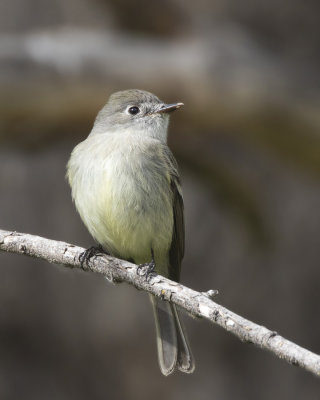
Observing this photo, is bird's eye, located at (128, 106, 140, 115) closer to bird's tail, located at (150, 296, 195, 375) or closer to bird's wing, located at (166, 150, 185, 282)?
bird's wing, located at (166, 150, 185, 282)

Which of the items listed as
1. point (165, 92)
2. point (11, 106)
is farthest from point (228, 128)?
point (11, 106)

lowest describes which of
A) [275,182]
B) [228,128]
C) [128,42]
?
[275,182]

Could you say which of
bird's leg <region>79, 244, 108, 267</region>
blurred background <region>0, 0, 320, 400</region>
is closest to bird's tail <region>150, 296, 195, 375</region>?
bird's leg <region>79, 244, 108, 267</region>

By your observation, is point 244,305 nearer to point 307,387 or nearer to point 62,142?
point 307,387

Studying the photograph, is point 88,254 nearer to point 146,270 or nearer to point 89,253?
point 89,253

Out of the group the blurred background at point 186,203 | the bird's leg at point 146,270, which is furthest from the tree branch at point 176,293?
the blurred background at point 186,203

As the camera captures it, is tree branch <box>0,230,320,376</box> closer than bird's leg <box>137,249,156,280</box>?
Yes

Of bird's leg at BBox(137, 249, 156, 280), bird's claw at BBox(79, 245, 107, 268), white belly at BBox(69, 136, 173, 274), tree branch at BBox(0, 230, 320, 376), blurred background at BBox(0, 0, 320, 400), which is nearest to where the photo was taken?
tree branch at BBox(0, 230, 320, 376)

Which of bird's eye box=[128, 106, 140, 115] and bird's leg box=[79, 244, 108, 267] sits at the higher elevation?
bird's eye box=[128, 106, 140, 115]
